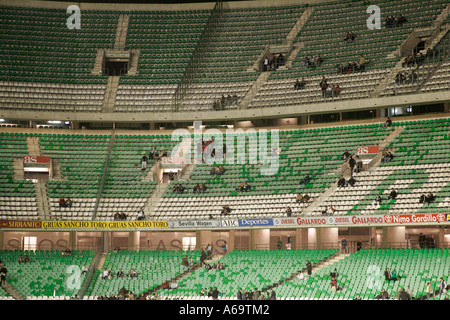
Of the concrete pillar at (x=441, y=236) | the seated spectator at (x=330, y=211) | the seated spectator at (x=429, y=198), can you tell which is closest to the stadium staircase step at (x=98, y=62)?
the seated spectator at (x=330, y=211)

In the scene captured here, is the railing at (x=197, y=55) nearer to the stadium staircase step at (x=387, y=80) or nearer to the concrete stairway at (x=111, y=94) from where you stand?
the concrete stairway at (x=111, y=94)

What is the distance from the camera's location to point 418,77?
3700 centimetres

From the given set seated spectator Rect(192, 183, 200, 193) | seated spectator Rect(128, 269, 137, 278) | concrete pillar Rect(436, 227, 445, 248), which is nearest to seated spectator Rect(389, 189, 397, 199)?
concrete pillar Rect(436, 227, 445, 248)

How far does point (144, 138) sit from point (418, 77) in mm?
17153

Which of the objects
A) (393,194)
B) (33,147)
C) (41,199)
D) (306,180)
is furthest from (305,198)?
(33,147)

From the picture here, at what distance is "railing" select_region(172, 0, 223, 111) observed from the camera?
4241cm

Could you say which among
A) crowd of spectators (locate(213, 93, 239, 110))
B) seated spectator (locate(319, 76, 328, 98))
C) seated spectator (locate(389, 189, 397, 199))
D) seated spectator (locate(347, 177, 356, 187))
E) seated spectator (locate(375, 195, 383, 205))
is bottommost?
seated spectator (locate(375, 195, 383, 205))

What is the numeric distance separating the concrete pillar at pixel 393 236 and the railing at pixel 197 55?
1551 centimetres

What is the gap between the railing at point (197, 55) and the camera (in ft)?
139

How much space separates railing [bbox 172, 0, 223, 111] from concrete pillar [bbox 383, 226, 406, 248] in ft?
50.9

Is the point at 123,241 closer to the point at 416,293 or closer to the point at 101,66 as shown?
the point at 101,66

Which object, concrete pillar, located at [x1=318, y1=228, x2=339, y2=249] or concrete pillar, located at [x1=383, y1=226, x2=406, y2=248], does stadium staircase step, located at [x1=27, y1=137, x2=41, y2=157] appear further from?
concrete pillar, located at [x1=383, y1=226, x2=406, y2=248]

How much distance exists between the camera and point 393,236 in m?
33.8
